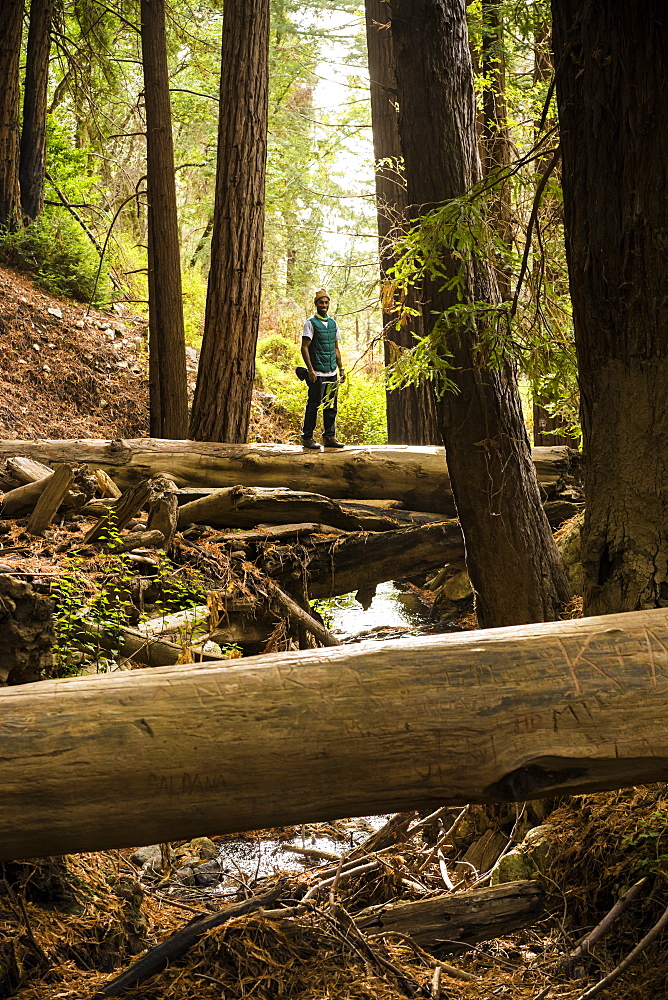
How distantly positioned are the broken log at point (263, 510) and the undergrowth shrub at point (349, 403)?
7816 mm

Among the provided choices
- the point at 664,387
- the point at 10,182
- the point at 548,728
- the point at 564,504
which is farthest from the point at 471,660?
the point at 10,182

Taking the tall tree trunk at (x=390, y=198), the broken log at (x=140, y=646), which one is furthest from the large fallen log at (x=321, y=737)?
the tall tree trunk at (x=390, y=198)

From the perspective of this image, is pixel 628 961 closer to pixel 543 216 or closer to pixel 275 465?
pixel 543 216

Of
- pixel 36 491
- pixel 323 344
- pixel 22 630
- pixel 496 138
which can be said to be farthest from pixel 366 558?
pixel 22 630

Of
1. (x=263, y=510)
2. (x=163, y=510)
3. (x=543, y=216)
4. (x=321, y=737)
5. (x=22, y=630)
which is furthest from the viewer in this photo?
(x=263, y=510)

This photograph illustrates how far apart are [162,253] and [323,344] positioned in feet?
11.0

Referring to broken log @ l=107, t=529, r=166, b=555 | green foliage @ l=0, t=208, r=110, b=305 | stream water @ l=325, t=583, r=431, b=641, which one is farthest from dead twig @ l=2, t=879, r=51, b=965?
green foliage @ l=0, t=208, r=110, b=305

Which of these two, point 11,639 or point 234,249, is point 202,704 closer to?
point 11,639

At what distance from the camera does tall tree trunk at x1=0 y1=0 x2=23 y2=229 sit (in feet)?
46.3

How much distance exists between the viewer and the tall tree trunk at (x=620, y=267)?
3.46 meters

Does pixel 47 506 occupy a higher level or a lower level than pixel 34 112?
lower

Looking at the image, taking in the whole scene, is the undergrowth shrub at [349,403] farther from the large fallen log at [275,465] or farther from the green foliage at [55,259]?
the large fallen log at [275,465]

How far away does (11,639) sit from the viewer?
4.88 metres

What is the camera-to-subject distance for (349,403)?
16953 mm
